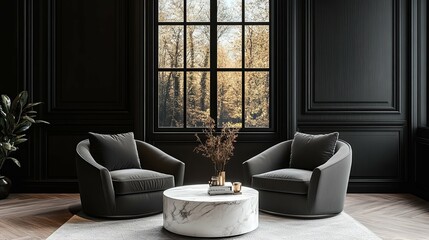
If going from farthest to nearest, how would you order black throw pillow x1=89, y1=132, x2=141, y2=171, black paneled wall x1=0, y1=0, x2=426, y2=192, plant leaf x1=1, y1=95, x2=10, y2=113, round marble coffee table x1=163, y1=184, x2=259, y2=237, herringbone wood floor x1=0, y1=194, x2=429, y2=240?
black paneled wall x1=0, y1=0, x2=426, y2=192 < plant leaf x1=1, y1=95, x2=10, y2=113 < black throw pillow x1=89, y1=132, x2=141, y2=171 < herringbone wood floor x1=0, y1=194, x2=429, y2=240 < round marble coffee table x1=163, y1=184, x2=259, y2=237

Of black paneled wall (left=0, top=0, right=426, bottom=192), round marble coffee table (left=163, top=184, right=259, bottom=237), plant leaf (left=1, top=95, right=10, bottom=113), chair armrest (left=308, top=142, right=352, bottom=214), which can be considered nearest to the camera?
round marble coffee table (left=163, top=184, right=259, bottom=237)

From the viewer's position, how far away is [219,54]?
5578 millimetres

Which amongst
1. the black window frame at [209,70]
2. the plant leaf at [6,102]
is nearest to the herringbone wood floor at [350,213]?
the plant leaf at [6,102]

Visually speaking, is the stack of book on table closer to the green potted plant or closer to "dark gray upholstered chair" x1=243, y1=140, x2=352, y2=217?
"dark gray upholstered chair" x1=243, y1=140, x2=352, y2=217

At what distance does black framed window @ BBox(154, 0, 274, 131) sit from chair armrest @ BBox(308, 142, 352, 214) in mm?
1395

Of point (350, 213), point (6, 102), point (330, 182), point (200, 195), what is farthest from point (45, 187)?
point (350, 213)

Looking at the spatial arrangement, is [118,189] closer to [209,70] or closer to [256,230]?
[256,230]

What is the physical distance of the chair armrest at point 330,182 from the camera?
4.12m

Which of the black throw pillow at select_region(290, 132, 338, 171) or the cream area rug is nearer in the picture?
the cream area rug

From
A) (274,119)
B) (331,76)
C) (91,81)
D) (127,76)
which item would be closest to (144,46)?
(127,76)

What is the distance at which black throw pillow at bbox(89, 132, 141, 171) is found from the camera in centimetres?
455

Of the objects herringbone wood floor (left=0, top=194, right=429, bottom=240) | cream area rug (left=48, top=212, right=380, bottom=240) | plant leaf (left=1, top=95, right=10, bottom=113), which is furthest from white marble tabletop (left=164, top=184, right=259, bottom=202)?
plant leaf (left=1, top=95, right=10, bottom=113)

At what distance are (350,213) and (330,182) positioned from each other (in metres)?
0.50

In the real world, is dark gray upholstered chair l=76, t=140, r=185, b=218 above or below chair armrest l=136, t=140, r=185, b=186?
below
